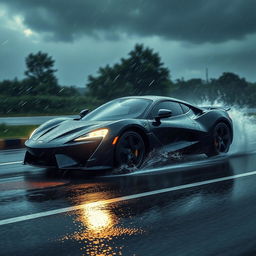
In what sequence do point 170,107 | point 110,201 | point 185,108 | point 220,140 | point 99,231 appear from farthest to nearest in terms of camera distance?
point 220,140
point 185,108
point 170,107
point 110,201
point 99,231

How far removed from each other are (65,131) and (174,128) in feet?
6.33

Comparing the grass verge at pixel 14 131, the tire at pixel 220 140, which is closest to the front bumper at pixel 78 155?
the tire at pixel 220 140

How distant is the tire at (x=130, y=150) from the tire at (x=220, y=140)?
1.94 m

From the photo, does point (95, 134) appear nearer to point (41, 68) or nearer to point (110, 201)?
point (110, 201)

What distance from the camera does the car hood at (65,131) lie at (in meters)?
6.69

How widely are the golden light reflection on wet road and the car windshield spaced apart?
3012 millimetres

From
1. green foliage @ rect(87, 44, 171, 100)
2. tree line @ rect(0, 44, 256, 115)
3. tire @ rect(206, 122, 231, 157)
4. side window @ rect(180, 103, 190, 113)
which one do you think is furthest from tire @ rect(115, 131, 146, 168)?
green foliage @ rect(87, 44, 171, 100)

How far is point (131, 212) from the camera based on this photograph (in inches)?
181

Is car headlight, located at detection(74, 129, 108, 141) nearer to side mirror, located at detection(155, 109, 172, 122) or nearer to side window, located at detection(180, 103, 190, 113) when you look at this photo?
side mirror, located at detection(155, 109, 172, 122)

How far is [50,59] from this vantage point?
59688 mm

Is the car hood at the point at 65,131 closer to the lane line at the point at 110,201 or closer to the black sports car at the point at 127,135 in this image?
the black sports car at the point at 127,135

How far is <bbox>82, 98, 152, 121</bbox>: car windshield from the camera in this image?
7633 millimetres

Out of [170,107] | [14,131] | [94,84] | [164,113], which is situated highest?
[94,84]

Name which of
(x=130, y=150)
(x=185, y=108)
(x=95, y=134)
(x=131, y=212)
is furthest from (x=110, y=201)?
(x=185, y=108)
